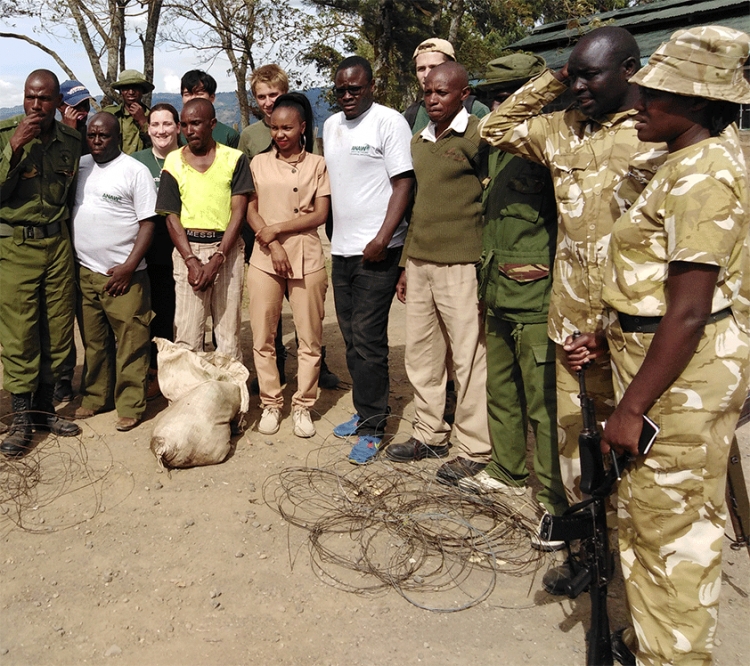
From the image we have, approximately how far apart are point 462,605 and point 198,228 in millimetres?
2811

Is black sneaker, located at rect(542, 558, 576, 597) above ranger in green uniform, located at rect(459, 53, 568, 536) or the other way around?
the other way around

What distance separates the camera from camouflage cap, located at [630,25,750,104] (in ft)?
6.94

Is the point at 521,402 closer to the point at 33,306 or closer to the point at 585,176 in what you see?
the point at 585,176

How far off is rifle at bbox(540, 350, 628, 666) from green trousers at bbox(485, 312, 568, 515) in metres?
0.79

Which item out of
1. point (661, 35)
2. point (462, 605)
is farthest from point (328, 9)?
point (462, 605)

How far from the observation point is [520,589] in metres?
3.18

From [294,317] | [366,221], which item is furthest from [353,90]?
[294,317]

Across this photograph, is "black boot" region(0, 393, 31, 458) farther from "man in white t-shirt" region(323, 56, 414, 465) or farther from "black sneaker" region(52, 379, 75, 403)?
"man in white t-shirt" region(323, 56, 414, 465)

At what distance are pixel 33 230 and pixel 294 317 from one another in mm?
1670

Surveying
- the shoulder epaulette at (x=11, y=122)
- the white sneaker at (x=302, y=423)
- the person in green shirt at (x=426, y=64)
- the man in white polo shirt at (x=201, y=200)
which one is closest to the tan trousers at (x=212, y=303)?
the man in white polo shirt at (x=201, y=200)

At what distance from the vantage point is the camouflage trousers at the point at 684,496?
2203 mm

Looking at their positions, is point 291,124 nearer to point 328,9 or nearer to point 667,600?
point 667,600

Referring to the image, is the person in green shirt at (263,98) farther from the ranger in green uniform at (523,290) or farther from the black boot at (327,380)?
the ranger in green uniform at (523,290)

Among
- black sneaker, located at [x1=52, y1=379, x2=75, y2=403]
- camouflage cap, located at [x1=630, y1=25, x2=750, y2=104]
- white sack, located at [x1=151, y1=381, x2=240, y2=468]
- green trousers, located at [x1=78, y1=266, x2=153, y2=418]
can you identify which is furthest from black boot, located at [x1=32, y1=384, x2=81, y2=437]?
camouflage cap, located at [x1=630, y1=25, x2=750, y2=104]
